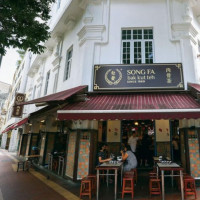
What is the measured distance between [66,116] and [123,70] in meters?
3.57

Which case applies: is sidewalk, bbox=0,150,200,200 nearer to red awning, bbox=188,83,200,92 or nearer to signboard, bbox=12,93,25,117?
red awning, bbox=188,83,200,92

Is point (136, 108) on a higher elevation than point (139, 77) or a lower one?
lower

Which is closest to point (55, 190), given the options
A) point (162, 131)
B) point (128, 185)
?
point (128, 185)

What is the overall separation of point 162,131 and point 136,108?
4849 mm

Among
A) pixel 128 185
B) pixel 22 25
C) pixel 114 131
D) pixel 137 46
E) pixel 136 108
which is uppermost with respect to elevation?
pixel 137 46

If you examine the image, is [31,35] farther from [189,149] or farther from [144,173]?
[144,173]

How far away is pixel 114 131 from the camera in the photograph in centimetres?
Result: 969

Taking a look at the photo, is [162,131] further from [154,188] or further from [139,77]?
[154,188]

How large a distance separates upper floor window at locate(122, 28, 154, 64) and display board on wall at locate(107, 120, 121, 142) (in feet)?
11.5

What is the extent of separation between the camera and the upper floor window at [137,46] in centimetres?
839

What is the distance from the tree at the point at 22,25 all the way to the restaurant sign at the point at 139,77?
9.81 ft

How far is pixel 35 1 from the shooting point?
6227mm

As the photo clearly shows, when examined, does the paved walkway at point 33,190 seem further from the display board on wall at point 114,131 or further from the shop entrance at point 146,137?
the display board on wall at point 114,131

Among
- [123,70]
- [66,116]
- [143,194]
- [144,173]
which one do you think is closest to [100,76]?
[123,70]
